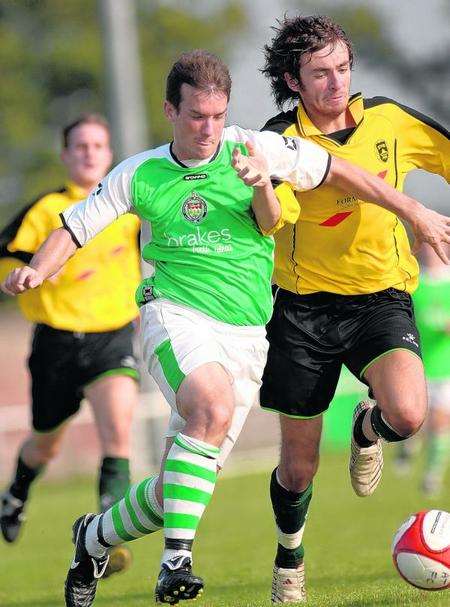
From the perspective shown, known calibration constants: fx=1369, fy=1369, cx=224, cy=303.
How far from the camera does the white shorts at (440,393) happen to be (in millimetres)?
14031

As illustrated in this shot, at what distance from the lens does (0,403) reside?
24.5 m

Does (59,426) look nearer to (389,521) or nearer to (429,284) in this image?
(389,521)

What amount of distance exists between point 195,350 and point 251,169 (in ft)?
2.65

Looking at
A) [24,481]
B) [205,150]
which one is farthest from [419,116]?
[24,481]

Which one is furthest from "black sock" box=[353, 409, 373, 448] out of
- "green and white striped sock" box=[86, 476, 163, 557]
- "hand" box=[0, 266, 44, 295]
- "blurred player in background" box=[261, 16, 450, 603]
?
"hand" box=[0, 266, 44, 295]

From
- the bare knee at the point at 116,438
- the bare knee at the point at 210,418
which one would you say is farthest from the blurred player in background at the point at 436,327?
the bare knee at the point at 210,418

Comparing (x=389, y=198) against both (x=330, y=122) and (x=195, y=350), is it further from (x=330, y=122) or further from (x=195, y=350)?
(x=195, y=350)

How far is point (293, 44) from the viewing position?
6.69 meters

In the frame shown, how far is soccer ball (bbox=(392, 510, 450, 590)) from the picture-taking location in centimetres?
576

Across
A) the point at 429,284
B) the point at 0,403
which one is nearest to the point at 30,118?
the point at 0,403

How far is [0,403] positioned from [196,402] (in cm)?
1929

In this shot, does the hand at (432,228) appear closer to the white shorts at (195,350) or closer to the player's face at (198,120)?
the white shorts at (195,350)

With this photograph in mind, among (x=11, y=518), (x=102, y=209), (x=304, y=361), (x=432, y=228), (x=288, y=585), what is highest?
(x=102, y=209)

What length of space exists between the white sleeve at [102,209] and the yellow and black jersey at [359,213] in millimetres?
862
